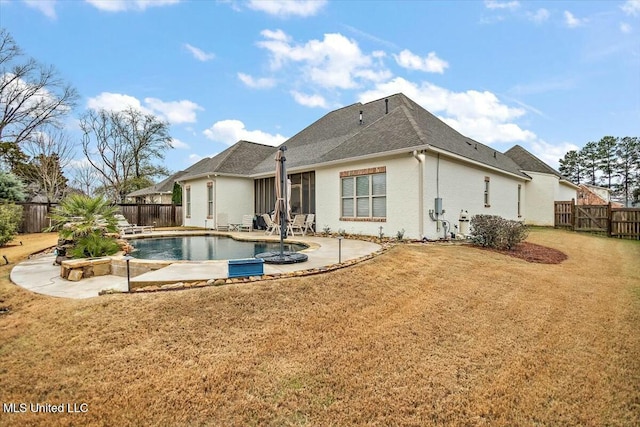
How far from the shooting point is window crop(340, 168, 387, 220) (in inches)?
476

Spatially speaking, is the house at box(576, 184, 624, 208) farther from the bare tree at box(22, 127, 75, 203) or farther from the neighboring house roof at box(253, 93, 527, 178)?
the bare tree at box(22, 127, 75, 203)

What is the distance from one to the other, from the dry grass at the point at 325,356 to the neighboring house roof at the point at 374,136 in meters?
7.00

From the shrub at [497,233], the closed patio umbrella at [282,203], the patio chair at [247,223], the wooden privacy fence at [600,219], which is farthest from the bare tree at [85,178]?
the wooden privacy fence at [600,219]

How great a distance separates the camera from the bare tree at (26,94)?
23703 mm

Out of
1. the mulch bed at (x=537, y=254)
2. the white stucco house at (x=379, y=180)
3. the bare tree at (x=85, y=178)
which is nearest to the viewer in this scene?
the mulch bed at (x=537, y=254)

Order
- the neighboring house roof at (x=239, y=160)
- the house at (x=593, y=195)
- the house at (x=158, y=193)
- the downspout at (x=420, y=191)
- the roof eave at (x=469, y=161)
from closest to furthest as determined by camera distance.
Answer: the downspout at (x=420, y=191) → the roof eave at (x=469, y=161) → the neighboring house roof at (x=239, y=160) → the house at (x=593, y=195) → the house at (x=158, y=193)

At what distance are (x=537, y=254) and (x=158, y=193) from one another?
34.3m

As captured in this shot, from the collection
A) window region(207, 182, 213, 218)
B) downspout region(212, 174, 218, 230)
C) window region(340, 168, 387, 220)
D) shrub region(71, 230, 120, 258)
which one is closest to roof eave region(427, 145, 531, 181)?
window region(340, 168, 387, 220)

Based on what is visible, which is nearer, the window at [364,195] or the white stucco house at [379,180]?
the white stucco house at [379,180]

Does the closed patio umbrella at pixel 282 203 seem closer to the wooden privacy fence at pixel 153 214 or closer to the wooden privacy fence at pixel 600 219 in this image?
the wooden privacy fence at pixel 600 219

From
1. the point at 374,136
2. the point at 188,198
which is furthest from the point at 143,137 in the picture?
the point at 374,136

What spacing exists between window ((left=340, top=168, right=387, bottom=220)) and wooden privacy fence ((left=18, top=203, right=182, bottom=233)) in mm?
13099

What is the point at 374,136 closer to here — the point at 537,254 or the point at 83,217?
the point at 537,254

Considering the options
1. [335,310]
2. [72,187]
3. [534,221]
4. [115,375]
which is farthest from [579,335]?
[72,187]
